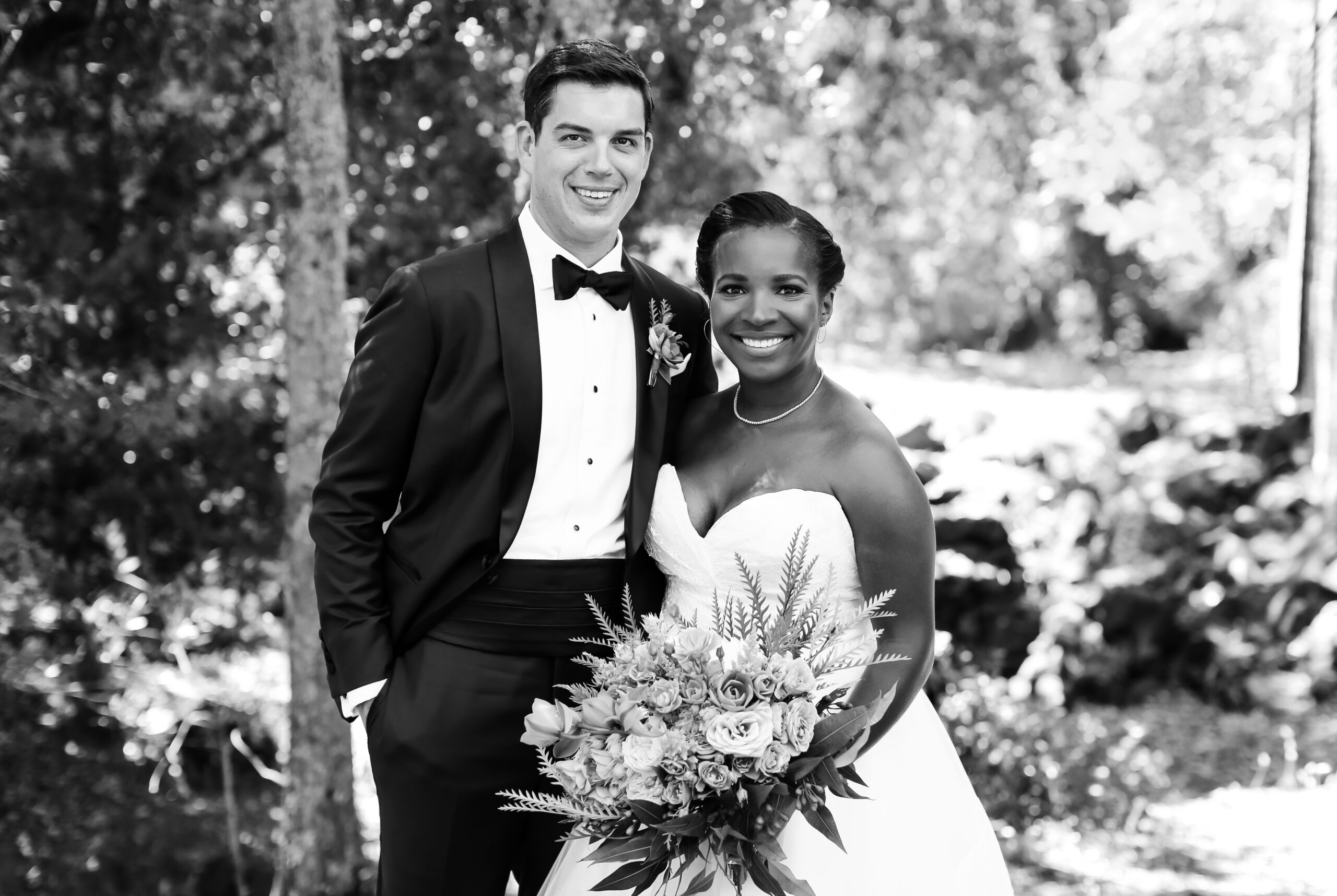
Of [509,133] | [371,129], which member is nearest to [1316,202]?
[509,133]

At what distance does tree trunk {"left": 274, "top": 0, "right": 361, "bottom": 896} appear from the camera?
4.22m

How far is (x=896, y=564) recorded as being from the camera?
2639 mm

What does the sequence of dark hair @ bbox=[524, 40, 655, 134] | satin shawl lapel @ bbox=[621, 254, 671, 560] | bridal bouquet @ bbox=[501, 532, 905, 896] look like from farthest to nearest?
satin shawl lapel @ bbox=[621, 254, 671, 560]
dark hair @ bbox=[524, 40, 655, 134]
bridal bouquet @ bbox=[501, 532, 905, 896]

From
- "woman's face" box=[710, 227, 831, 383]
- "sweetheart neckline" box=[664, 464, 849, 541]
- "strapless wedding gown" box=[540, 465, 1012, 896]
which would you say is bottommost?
"strapless wedding gown" box=[540, 465, 1012, 896]

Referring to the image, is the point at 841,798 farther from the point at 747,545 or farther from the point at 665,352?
the point at 665,352

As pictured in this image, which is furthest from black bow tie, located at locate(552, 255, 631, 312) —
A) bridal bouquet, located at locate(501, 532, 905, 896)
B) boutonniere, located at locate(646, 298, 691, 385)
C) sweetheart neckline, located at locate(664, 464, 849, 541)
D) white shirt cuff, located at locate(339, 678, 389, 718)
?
white shirt cuff, located at locate(339, 678, 389, 718)

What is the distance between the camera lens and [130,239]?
5.16 meters

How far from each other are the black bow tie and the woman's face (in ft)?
0.76

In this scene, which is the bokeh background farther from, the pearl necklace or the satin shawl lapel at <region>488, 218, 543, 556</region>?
the pearl necklace

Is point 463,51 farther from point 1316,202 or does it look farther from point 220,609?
point 1316,202

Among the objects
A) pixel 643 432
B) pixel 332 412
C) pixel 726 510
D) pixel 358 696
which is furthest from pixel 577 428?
pixel 332 412

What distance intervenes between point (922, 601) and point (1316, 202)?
7.56 m

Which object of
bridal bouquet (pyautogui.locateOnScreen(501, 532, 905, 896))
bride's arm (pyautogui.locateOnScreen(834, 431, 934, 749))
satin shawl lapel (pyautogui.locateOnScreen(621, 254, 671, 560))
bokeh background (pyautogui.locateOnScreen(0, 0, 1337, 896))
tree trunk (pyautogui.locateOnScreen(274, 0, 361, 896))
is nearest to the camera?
bridal bouquet (pyautogui.locateOnScreen(501, 532, 905, 896))

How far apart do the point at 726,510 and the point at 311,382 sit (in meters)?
2.09
